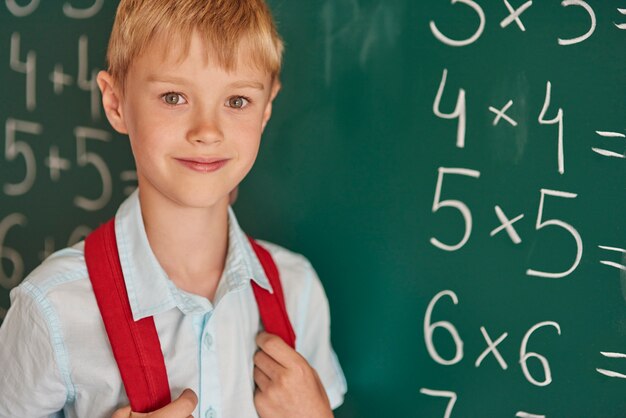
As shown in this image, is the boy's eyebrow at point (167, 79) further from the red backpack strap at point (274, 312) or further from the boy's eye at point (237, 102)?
the red backpack strap at point (274, 312)

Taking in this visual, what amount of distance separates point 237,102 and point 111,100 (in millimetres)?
178

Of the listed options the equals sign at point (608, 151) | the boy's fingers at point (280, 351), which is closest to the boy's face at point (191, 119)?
the boy's fingers at point (280, 351)

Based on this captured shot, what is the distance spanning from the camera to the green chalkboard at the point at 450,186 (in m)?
0.99

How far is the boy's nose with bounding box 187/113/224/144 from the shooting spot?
93 centimetres

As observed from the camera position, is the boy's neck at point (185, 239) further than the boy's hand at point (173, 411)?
Yes

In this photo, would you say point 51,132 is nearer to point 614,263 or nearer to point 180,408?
point 180,408

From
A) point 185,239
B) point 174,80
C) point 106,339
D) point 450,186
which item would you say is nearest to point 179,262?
point 185,239

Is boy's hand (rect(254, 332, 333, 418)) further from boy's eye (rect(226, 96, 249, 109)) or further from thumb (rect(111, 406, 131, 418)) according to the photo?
boy's eye (rect(226, 96, 249, 109))

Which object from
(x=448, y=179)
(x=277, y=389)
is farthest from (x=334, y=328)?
(x=448, y=179)

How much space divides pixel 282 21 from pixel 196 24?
27cm

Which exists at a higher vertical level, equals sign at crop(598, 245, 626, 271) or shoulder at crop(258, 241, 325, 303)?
equals sign at crop(598, 245, 626, 271)

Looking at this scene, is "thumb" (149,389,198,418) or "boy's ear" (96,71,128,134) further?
"boy's ear" (96,71,128,134)

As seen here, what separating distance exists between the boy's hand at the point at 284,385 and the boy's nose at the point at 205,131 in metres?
0.30

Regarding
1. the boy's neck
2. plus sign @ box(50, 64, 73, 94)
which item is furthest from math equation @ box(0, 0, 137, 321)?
the boy's neck
